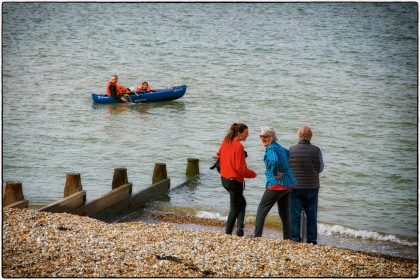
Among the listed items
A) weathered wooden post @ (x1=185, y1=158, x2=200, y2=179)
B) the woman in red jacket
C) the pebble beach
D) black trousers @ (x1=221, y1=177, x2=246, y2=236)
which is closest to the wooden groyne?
the pebble beach

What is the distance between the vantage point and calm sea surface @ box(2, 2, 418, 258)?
58.2 feet

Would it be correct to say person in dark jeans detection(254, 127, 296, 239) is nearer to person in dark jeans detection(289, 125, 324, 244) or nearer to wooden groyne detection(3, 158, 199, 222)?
person in dark jeans detection(289, 125, 324, 244)

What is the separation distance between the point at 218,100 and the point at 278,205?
28138 millimetres

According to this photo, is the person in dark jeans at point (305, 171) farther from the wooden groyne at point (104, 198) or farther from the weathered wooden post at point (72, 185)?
the weathered wooden post at point (72, 185)

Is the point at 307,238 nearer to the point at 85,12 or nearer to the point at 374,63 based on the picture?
the point at 374,63

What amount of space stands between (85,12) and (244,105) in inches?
1244

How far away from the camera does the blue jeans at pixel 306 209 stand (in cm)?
1018

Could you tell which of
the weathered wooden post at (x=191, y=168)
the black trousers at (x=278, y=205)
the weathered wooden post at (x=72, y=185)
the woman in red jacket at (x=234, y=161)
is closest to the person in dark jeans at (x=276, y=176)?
the black trousers at (x=278, y=205)

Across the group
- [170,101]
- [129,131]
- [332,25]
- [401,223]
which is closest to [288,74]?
[332,25]

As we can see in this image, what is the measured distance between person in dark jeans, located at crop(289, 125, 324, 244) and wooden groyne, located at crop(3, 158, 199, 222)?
3536 millimetres

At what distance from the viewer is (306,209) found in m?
10.3

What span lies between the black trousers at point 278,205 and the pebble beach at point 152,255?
0.37m

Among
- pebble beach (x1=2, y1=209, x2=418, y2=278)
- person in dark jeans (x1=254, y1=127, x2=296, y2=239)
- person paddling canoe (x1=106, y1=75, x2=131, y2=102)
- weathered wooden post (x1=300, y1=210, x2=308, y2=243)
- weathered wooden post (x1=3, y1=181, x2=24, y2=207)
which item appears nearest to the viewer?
pebble beach (x1=2, y1=209, x2=418, y2=278)

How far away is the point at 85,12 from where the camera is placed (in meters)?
64.4
